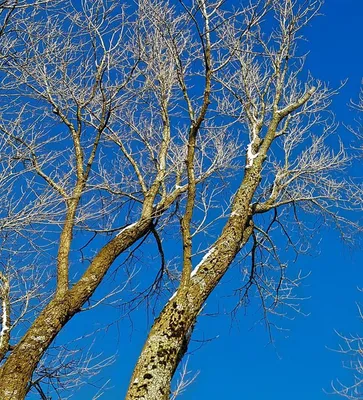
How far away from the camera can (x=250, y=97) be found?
7.33m

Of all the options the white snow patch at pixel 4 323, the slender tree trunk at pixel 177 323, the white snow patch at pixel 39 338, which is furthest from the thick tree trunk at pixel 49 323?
the slender tree trunk at pixel 177 323

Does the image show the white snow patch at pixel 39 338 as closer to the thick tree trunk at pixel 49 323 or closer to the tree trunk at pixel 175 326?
the thick tree trunk at pixel 49 323

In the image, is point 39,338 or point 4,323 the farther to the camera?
point 4,323

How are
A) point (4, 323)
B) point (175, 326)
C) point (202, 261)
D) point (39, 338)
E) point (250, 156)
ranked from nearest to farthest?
point (175, 326) → point (202, 261) → point (39, 338) → point (250, 156) → point (4, 323)

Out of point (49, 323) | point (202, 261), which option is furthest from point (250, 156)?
point (49, 323)

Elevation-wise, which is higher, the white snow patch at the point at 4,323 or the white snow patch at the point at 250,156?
the white snow patch at the point at 250,156

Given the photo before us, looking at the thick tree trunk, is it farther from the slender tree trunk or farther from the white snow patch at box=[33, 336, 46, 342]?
the slender tree trunk

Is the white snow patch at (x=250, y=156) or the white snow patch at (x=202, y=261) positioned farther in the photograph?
the white snow patch at (x=250, y=156)

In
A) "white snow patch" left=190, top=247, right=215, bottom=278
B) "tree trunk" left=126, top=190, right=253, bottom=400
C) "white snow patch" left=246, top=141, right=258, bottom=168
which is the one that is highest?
"white snow patch" left=246, top=141, right=258, bottom=168

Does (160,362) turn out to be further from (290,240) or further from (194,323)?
(290,240)

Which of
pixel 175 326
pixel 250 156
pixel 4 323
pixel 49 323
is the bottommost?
pixel 175 326

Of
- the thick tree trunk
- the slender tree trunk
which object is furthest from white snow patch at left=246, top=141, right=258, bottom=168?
the thick tree trunk

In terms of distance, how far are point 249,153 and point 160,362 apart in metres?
2.85

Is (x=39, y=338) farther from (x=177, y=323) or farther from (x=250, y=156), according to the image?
(x=250, y=156)
